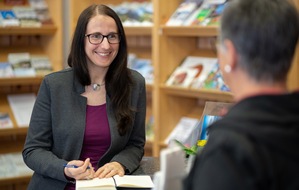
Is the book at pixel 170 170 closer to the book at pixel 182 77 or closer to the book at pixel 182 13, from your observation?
the book at pixel 182 77

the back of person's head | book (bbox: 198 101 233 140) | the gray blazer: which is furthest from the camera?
the gray blazer

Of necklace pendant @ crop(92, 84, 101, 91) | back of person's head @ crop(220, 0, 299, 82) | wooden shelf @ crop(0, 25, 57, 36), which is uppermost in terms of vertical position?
back of person's head @ crop(220, 0, 299, 82)

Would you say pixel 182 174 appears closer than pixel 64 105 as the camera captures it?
Yes

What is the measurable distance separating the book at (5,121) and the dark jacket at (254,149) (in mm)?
3424

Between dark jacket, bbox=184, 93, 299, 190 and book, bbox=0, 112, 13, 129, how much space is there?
342 cm

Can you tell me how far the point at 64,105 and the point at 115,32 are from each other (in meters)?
0.45

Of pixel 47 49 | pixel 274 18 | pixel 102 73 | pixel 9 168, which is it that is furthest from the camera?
pixel 47 49

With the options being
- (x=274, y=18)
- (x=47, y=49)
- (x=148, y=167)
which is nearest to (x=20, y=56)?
(x=47, y=49)

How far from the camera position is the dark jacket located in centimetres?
104

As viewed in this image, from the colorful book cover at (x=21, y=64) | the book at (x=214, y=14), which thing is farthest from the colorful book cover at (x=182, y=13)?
the colorful book cover at (x=21, y=64)

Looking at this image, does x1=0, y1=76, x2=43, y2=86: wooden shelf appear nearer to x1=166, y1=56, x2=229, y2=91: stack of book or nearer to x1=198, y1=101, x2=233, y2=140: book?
x1=166, y1=56, x2=229, y2=91: stack of book

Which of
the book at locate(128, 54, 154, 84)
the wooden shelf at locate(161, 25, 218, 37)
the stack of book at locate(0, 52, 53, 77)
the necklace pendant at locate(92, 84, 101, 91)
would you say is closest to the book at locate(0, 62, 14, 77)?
the stack of book at locate(0, 52, 53, 77)

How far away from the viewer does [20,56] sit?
4.47 meters

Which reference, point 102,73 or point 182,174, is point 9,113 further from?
point 182,174
